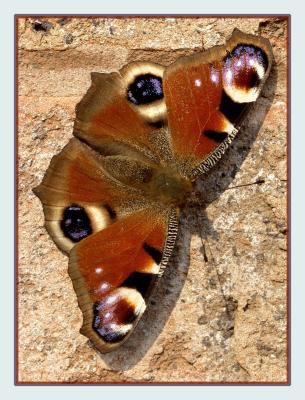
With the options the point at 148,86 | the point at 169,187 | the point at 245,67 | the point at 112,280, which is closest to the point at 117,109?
the point at 148,86

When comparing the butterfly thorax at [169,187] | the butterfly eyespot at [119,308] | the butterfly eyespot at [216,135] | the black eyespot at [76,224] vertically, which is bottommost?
the butterfly eyespot at [119,308]

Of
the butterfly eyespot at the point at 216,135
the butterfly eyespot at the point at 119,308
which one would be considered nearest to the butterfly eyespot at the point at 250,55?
the butterfly eyespot at the point at 216,135

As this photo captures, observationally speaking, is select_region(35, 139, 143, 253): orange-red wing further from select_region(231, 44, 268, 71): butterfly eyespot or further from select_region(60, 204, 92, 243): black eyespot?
select_region(231, 44, 268, 71): butterfly eyespot

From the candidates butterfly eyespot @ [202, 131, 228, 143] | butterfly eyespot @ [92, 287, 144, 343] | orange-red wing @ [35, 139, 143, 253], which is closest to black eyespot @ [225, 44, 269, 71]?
butterfly eyespot @ [202, 131, 228, 143]

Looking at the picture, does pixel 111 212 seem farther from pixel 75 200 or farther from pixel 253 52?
pixel 253 52

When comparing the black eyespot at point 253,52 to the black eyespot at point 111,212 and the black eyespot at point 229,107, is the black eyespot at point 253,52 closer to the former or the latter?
the black eyespot at point 229,107

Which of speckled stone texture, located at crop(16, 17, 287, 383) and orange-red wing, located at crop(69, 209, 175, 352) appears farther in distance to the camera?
speckled stone texture, located at crop(16, 17, 287, 383)
